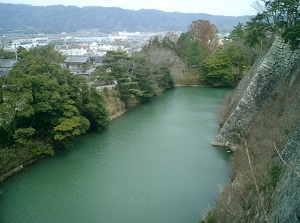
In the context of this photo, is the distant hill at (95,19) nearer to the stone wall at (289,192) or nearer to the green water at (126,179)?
the green water at (126,179)

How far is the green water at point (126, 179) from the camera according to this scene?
7.55 meters

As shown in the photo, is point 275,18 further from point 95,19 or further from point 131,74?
point 95,19

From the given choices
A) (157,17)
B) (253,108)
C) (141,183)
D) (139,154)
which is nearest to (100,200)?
(141,183)

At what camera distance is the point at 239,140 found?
11055mm

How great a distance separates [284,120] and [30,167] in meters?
7.86

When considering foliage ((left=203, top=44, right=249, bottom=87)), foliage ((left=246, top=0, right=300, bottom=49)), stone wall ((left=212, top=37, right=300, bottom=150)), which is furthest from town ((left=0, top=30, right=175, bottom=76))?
stone wall ((left=212, top=37, right=300, bottom=150))

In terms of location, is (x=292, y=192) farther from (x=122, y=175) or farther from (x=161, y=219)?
(x=122, y=175)

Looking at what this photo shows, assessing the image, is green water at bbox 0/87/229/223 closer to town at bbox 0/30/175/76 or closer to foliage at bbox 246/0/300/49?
foliage at bbox 246/0/300/49

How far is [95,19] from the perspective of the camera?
150250 millimetres

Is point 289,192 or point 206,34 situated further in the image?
point 206,34

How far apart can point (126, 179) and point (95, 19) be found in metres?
151

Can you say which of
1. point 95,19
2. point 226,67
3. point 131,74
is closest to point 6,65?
point 131,74

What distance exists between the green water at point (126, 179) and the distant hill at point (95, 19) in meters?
119

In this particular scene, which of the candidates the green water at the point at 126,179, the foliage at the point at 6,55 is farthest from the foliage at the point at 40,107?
the foliage at the point at 6,55
